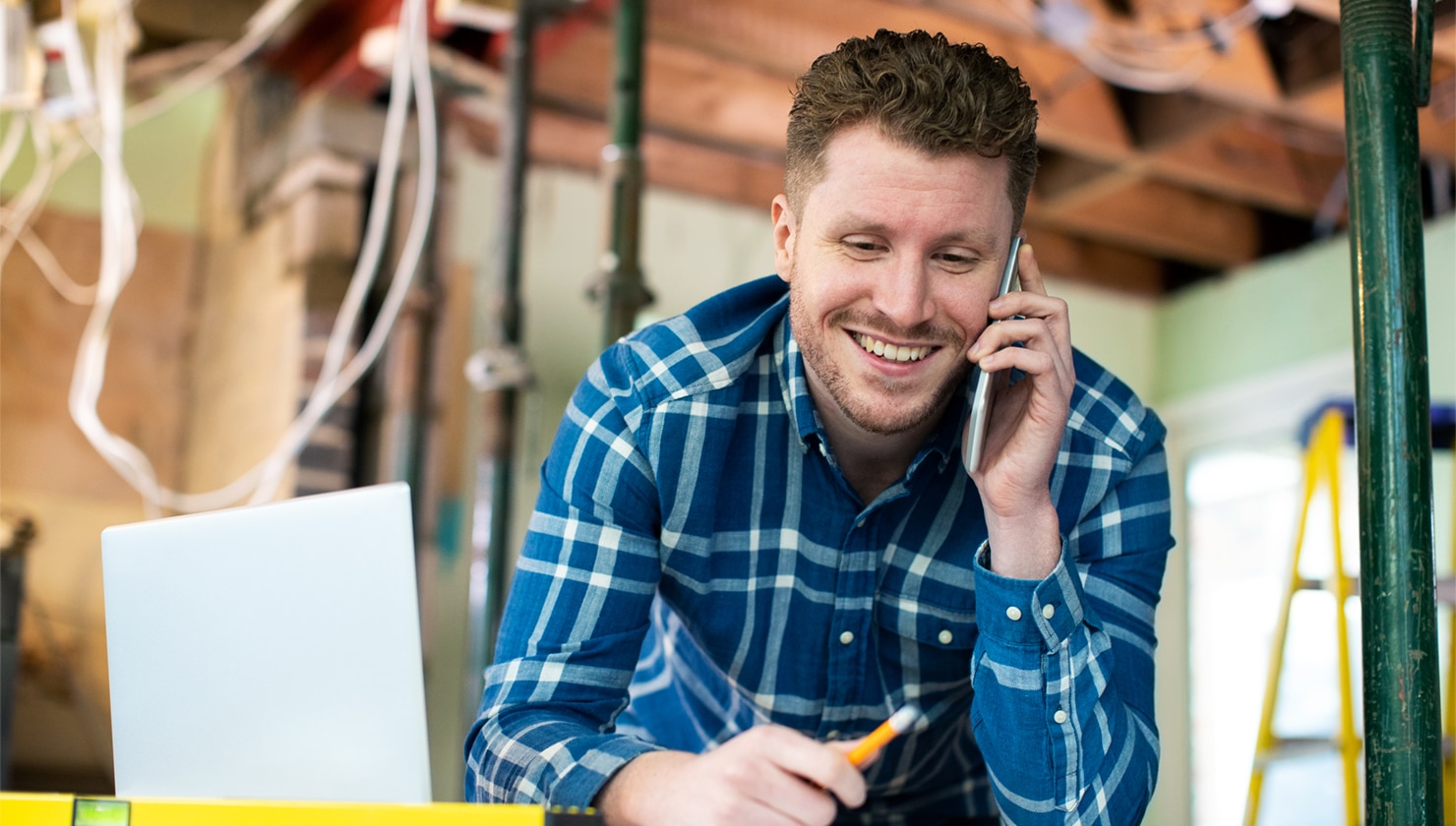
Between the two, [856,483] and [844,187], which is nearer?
[844,187]

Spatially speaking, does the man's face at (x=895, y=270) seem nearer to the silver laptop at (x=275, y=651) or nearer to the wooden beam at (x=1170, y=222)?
the silver laptop at (x=275, y=651)

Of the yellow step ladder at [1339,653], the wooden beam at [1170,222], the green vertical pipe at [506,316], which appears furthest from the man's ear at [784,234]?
the wooden beam at [1170,222]

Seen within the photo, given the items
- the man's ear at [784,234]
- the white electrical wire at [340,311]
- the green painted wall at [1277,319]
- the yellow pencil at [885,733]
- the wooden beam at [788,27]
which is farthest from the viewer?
the green painted wall at [1277,319]

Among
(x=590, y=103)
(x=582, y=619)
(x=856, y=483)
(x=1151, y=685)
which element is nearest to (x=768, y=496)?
(x=856, y=483)

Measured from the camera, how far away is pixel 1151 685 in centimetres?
121

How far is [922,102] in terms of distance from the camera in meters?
1.20

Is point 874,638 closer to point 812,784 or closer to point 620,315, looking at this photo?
point 812,784

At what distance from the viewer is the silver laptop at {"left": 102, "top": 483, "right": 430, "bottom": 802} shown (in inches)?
33.8

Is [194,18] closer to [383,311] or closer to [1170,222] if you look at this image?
[383,311]

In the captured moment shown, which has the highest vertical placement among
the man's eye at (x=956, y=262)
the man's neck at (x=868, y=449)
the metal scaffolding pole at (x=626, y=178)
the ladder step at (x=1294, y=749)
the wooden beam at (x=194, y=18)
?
the wooden beam at (x=194, y=18)

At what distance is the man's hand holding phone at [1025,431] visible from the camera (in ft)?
3.72

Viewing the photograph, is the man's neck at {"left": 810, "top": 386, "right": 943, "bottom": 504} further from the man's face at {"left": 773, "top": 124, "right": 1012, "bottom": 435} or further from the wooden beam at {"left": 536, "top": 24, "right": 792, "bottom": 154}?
the wooden beam at {"left": 536, "top": 24, "right": 792, "bottom": 154}

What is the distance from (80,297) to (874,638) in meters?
2.35

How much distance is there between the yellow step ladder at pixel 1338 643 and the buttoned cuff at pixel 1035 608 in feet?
4.11
